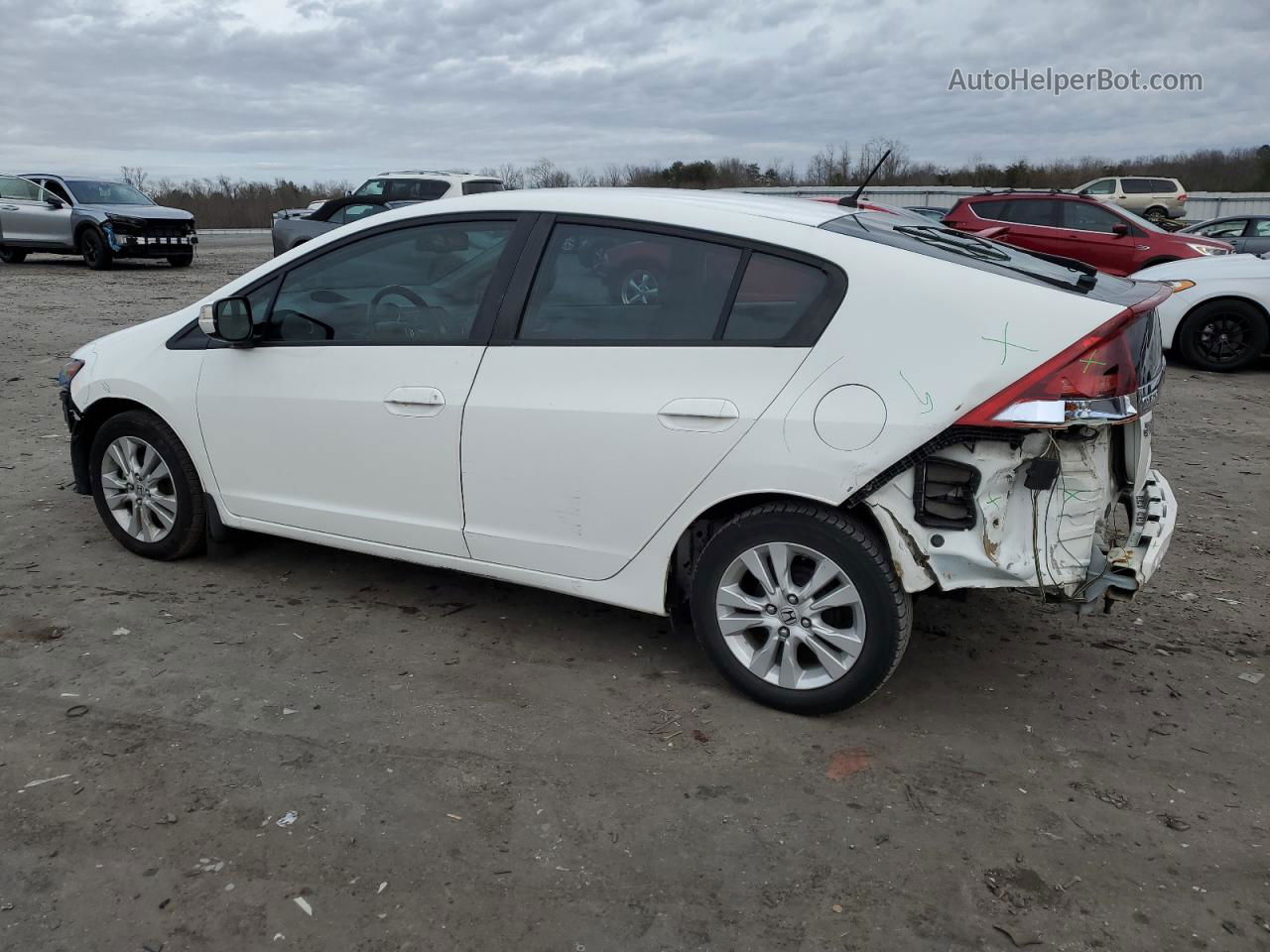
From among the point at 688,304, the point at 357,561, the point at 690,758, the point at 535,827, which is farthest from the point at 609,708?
the point at 357,561

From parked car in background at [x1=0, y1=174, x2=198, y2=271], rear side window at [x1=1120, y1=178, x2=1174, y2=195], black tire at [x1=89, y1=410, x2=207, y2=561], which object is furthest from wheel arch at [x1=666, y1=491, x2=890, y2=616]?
rear side window at [x1=1120, y1=178, x2=1174, y2=195]

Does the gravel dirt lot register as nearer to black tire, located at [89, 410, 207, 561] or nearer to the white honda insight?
black tire, located at [89, 410, 207, 561]

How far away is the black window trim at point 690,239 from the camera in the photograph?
332 cm

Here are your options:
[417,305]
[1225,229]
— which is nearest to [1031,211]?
[1225,229]

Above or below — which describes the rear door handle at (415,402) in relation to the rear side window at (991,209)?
below

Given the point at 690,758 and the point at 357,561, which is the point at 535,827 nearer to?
the point at 690,758

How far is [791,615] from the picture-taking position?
11.4 feet

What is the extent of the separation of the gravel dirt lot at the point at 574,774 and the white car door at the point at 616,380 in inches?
23.6

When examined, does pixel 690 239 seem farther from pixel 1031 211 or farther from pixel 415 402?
pixel 1031 211

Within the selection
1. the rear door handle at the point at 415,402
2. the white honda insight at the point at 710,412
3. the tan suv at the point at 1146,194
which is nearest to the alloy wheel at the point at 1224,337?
the white honda insight at the point at 710,412

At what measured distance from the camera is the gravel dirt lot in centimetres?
260

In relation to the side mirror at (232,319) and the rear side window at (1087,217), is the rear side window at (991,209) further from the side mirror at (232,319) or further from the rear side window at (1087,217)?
the side mirror at (232,319)

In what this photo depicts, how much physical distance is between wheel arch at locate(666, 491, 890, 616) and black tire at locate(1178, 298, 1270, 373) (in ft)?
28.8

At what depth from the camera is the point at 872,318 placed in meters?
3.25
